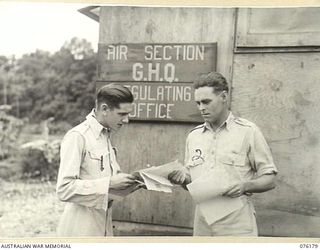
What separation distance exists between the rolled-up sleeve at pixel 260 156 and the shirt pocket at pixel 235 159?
0.07 feet

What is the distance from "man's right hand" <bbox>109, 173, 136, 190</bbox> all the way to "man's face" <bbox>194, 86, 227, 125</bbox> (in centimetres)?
24

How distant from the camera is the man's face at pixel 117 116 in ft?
4.04

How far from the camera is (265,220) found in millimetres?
1258

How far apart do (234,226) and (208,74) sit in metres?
0.38

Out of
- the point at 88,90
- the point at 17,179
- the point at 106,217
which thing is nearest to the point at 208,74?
the point at 88,90

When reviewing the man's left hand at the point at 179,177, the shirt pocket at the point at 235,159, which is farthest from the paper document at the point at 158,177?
the shirt pocket at the point at 235,159

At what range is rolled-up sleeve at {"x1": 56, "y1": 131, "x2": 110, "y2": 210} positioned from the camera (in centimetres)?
Result: 120

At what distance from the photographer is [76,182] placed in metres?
1.20

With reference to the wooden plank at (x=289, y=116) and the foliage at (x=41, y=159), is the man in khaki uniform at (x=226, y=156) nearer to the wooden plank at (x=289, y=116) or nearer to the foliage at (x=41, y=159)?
the wooden plank at (x=289, y=116)

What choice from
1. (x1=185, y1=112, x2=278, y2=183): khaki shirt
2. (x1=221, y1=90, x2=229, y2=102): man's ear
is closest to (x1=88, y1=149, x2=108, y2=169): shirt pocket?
(x1=185, y1=112, x2=278, y2=183): khaki shirt

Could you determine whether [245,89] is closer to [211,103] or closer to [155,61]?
[211,103]

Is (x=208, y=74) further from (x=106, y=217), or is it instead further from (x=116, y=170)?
(x=106, y=217)

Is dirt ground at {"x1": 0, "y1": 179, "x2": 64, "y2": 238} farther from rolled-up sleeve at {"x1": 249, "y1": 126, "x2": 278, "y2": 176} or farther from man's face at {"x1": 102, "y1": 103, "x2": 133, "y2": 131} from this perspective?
rolled-up sleeve at {"x1": 249, "y1": 126, "x2": 278, "y2": 176}

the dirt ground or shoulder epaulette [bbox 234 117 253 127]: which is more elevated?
shoulder epaulette [bbox 234 117 253 127]
